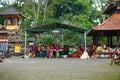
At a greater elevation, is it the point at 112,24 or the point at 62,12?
the point at 62,12

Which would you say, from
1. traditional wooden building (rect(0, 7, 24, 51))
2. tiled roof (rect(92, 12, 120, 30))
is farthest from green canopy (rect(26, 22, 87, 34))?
traditional wooden building (rect(0, 7, 24, 51))

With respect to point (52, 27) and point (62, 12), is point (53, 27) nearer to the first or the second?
point (52, 27)

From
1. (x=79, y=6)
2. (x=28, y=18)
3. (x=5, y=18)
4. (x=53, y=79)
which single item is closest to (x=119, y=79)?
(x=53, y=79)

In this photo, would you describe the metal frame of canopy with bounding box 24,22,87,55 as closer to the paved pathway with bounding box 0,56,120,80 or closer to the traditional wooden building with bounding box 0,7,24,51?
the traditional wooden building with bounding box 0,7,24,51

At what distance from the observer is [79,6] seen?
5756 centimetres

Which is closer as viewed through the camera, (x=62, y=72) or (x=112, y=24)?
(x=62, y=72)

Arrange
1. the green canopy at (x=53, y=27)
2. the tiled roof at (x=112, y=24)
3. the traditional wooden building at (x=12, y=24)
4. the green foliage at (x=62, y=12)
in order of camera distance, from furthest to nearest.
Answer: the green foliage at (x=62, y=12) < the traditional wooden building at (x=12, y=24) < the green canopy at (x=53, y=27) < the tiled roof at (x=112, y=24)

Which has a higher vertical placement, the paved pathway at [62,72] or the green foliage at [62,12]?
the green foliage at [62,12]

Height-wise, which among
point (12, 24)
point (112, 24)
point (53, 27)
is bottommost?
point (53, 27)

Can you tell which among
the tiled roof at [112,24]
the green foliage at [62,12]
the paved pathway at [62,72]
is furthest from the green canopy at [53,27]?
the green foliage at [62,12]

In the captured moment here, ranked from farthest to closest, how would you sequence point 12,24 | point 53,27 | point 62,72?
point 12,24 → point 53,27 → point 62,72

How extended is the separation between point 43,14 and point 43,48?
21768 mm

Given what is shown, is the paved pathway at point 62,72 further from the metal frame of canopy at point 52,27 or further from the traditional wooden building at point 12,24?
the traditional wooden building at point 12,24

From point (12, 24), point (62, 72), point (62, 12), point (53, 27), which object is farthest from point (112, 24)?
point (62, 12)
